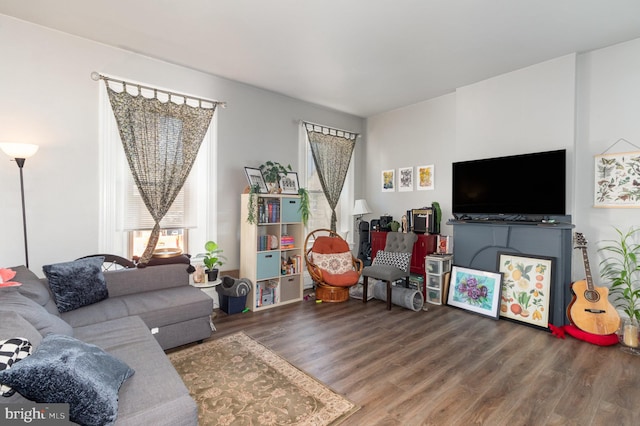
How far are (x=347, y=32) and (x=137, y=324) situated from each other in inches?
124

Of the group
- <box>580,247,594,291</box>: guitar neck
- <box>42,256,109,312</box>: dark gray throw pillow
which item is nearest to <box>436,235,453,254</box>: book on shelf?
<box>580,247,594,291</box>: guitar neck

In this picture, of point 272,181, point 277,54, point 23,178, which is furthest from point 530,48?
point 23,178

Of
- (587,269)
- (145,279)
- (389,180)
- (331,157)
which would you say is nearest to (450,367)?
(587,269)

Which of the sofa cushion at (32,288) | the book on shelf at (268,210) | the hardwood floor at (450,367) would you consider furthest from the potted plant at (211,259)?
the sofa cushion at (32,288)

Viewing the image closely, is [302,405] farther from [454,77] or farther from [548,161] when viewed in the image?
[454,77]

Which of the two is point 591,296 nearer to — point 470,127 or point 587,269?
point 587,269

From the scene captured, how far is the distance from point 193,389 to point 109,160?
8.45 ft

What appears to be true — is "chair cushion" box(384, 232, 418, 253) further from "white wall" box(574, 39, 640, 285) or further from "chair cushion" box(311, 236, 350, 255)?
"white wall" box(574, 39, 640, 285)

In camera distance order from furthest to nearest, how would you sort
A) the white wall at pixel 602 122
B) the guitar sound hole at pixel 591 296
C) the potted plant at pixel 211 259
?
1. the potted plant at pixel 211 259
2. the white wall at pixel 602 122
3. the guitar sound hole at pixel 591 296

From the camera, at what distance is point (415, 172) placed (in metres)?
5.14

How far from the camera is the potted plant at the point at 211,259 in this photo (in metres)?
3.72

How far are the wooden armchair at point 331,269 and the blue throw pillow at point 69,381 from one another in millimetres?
3064

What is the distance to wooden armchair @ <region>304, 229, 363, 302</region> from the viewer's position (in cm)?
430

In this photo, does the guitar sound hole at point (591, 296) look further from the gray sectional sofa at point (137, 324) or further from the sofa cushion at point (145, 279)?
the sofa cushion at point (145, 279)
